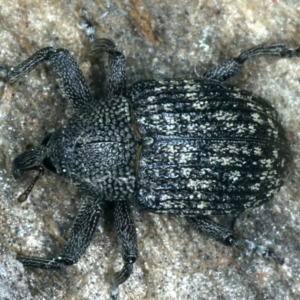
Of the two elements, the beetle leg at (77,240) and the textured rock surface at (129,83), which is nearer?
the beetle leg at (77,240)

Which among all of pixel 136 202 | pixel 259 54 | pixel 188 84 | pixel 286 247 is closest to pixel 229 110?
pixel 188 84

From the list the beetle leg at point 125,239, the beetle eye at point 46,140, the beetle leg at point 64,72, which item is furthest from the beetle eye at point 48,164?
the beetle leg at point 125,239

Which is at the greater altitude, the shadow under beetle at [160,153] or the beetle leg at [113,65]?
the beetle leg at [113,65]

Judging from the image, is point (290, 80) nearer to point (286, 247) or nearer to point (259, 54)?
point (259, 54)

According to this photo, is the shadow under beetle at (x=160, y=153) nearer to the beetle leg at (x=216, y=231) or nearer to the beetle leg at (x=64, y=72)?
the beetle leg at (x=64, y=72)

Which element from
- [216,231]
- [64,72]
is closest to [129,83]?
[64,72]

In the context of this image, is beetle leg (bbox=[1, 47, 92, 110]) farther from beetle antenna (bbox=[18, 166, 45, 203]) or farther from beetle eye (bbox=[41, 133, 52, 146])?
beetle antenna (bbox=[18, 166, 45, 203])
